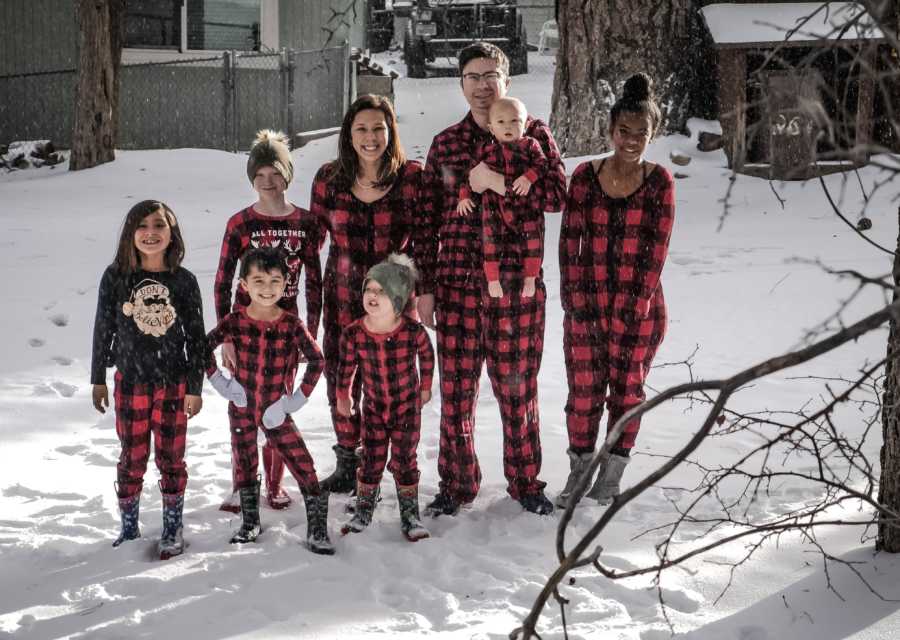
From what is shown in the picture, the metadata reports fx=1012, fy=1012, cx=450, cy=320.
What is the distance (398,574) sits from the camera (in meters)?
3.74

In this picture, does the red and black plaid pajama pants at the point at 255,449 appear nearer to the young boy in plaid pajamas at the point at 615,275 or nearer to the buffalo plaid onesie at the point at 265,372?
the buffalo plaid onesie at the point at 265,372

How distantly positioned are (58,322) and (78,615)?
14.0ft

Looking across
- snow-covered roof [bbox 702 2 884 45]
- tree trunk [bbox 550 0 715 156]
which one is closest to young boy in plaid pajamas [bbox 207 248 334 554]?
tree trunk [bbox 550 0 715 156]

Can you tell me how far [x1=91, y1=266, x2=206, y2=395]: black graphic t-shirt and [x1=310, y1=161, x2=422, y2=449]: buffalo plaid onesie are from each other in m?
0.68

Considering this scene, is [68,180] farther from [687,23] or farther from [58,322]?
[687,23]

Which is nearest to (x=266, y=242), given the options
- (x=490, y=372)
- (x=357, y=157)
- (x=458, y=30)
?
(x=357, y=157)

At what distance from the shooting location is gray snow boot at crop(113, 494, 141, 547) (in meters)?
3.94

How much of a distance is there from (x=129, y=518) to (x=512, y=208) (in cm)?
196

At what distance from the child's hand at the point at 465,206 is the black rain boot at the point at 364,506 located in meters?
1.19

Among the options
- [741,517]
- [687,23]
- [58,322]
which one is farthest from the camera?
[687,23]

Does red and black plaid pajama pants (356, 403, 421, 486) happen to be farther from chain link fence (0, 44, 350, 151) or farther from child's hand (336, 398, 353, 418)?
chain link fence (0, 44, 350, 151)

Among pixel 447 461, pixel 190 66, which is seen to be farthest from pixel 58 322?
pixel 190 66

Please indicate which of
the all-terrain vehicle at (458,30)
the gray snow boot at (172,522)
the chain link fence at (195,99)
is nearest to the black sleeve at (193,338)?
the gray snow boot at (172,522)

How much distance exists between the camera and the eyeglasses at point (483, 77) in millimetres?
4152
